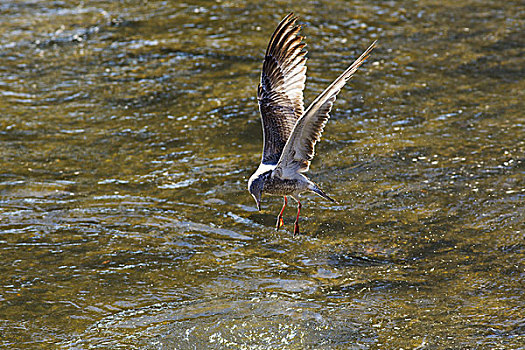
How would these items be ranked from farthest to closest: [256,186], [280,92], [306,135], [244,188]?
[244,188] → [280,92] → [256,186] → [306,135]

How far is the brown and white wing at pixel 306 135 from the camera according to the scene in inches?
198

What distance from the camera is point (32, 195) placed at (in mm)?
7531

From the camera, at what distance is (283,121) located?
6.29 meters

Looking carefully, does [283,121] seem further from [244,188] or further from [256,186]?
[244,188]

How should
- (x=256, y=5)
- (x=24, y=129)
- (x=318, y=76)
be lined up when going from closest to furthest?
(x=24, y=129) → (x=318, y=76) → (x=256, y=5)

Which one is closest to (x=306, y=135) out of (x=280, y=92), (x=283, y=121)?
(x=283, y=121)

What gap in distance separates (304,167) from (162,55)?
5.62 m

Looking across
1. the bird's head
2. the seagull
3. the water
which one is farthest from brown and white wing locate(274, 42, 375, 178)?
the water

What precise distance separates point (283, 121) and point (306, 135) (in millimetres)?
618

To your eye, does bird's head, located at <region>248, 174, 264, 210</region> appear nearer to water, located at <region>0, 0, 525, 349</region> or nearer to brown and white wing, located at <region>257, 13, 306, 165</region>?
brown and white wing, located at <region>257, 13, 306, 165</region>

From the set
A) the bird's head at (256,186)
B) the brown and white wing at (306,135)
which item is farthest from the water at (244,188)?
the brown and white wing at (306,135)

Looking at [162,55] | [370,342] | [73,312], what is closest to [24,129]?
[162,55]

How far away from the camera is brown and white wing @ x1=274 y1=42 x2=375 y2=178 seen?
5.02 metres

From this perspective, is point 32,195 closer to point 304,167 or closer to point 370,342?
point 304,167
